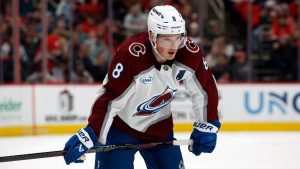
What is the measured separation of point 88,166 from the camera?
5.60 metres

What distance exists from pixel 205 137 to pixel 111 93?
24.7 inches

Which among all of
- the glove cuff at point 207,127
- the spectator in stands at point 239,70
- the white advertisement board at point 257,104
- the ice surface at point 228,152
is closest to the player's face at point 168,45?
the glove cuff at point 207,127

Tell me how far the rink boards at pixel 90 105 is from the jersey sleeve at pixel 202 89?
5.23 metres

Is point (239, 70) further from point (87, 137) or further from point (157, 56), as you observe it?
point (87, 137)

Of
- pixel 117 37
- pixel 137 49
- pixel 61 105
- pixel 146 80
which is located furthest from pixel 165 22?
pixel 117 37

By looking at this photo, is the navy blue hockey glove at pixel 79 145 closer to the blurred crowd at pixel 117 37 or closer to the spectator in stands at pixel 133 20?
the blurred crowd at pixel 117 37

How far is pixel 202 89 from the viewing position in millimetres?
3418

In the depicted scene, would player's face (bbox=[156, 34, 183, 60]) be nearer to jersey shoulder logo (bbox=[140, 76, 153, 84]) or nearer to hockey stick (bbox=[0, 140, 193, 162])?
jersey shoulder logo (bbox=[140, 76, 153, 84])

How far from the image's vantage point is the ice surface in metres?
5.61

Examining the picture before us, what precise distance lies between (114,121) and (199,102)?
1.62 feet

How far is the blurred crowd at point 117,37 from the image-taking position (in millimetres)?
8977

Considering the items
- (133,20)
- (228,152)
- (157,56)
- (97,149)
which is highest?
(157,56)

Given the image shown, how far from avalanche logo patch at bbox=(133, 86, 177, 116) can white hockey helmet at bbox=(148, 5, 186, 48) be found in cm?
32

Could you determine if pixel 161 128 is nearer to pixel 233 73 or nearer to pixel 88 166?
pixel 88 166
